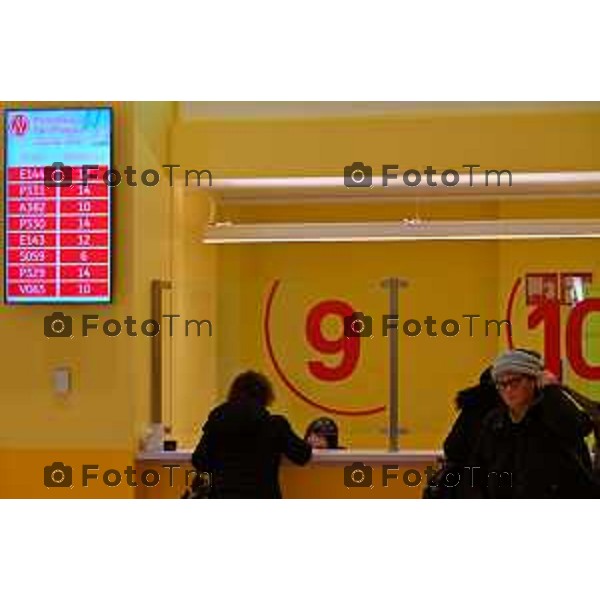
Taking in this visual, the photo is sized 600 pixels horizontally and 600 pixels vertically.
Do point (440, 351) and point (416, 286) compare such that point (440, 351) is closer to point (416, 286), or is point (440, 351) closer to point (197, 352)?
point (416, 286)

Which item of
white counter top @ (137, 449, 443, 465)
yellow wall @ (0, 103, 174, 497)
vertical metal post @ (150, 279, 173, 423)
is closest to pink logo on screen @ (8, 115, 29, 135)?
yellow wall @ (0, 103, 174, 497)

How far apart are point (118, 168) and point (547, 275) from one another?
367cm

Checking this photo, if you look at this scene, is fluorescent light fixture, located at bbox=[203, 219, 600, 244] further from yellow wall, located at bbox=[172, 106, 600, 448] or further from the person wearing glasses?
the person wearing glasses

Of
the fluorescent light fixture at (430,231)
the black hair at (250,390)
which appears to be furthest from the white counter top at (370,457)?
the fluorescent light fixture at (430,231)

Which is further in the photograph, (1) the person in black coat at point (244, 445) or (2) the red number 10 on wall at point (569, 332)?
(2) the red number 10 on wall at point (569, 332)

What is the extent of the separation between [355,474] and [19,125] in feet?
8.70

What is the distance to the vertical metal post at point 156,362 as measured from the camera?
22.7ft

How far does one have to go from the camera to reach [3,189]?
642cm

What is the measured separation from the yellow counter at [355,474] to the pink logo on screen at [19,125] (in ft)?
6.50

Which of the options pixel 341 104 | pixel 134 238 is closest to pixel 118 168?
pixel 134 238

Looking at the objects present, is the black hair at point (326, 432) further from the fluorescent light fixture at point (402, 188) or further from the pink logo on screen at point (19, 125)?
the pink logo on screen at point (19, 125)

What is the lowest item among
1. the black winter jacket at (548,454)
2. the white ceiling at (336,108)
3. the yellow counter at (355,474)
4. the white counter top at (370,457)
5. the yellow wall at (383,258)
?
the yellow counter at (355,474)

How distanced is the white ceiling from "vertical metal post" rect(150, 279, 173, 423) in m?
1.22

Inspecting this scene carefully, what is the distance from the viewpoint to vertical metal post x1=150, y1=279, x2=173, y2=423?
6926mm
